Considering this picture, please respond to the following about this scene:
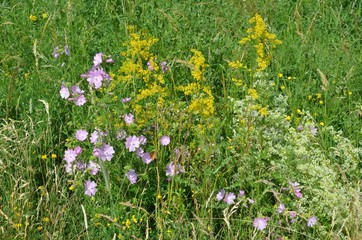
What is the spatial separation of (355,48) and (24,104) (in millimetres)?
2122

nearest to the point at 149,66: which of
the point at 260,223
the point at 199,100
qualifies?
the point at 199,100

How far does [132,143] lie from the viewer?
325 centimetres

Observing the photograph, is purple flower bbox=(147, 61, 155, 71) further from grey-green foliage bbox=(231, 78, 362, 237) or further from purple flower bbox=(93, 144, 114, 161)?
purple flower bbox=(93, 144, 114, 161)

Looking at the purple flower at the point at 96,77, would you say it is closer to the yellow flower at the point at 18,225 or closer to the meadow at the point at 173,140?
the meadow at the point at 173,140

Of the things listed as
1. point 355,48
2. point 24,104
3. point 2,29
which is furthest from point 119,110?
point 355,48

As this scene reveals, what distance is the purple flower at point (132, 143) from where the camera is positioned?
10.6ft

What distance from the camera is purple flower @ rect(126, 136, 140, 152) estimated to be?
3232 mm

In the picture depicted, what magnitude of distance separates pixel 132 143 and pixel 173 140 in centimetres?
21

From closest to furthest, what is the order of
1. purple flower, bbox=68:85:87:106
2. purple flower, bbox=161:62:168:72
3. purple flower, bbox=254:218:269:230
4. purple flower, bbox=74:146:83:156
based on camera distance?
purple flower, bbox=254:218:269:230
purple flower, bbox=74:146:83:156
purple flower, bbox=68:85:87:106
purple flower, bbox=161:62:168:72

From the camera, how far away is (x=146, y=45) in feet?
12.0

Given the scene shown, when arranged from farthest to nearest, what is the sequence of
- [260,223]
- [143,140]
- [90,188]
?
[143,140] → [90,188] → [260,223]

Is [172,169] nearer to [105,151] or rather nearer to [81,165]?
[105,151]

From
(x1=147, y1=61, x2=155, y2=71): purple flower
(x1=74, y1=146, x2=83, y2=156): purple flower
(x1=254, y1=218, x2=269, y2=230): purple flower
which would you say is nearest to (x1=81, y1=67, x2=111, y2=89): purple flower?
(x1=147, y1=61, x2=155, y2=71): purple flower

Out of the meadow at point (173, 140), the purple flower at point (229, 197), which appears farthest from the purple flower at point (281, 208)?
the purple flower at point (229, 197)
